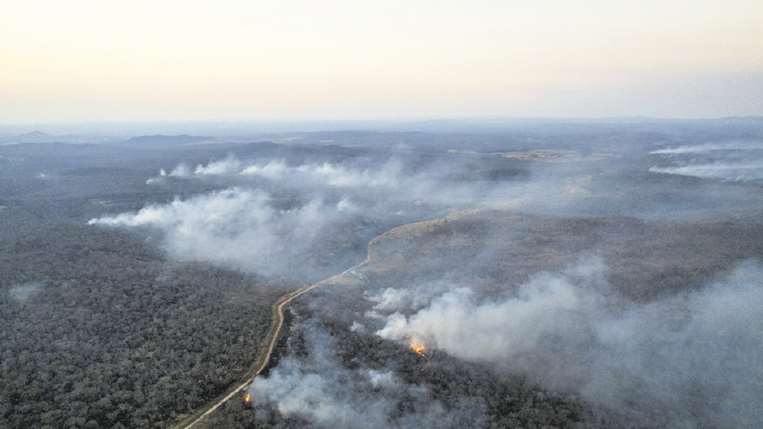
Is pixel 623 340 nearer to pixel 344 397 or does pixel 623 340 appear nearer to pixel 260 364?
pixel 344 397

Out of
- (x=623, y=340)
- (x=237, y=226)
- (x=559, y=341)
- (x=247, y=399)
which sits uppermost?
(x=237, y=226)

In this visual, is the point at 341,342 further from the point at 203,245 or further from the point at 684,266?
the point at 684,266

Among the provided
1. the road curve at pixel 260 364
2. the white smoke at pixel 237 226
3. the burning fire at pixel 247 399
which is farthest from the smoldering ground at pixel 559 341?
the road curve at pixel 260 364

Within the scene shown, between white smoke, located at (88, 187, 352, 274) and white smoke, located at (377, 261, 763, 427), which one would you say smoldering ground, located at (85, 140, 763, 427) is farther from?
white smoke, located at (88, 187, 352, 274)

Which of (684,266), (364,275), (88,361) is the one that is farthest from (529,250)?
(88,361)

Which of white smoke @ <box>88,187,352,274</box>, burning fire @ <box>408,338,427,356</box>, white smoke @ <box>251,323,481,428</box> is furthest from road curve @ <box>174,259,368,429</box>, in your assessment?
burning fire @ <box>408,338,427,356</box>

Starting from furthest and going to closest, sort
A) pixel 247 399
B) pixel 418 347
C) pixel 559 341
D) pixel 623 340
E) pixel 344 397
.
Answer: pixel 559 341 < pixel 623 340 < pixel 418 347 < pixel 247 399 < pixel 344 397

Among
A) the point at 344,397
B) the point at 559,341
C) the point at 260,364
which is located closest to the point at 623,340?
the point at 559,341
